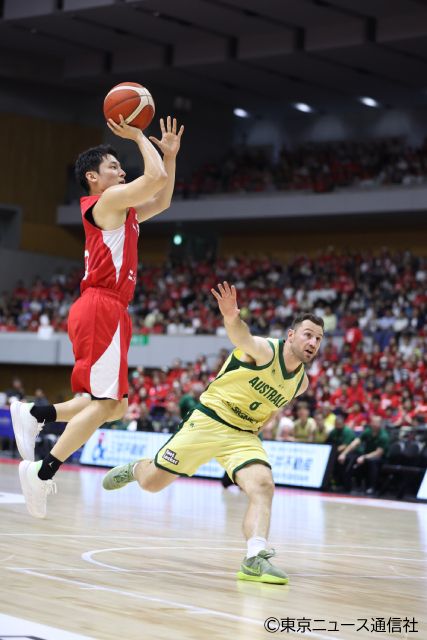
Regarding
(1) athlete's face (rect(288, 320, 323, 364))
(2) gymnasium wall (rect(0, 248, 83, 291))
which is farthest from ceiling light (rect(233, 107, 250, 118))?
(1) athlete's face (rect(288, 320, 323, 364))

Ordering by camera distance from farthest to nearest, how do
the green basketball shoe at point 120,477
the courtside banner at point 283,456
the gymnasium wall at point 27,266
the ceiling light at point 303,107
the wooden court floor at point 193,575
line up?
the ceiling light at point 303,107 < the gymnasium wall at point 27,266 < the courtside banner at point 283,456 < the green basketball shoe at point 120,477 < the wooden court floor at point 193,575

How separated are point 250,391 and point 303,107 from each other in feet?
113

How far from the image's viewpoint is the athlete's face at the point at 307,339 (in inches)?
277

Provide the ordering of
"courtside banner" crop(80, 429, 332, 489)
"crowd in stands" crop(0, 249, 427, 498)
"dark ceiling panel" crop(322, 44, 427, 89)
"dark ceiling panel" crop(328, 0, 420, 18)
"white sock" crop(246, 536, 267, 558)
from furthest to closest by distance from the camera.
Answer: "dark ceiling panel" crop(322, 44, 427, 89) < "dark ceiling panel" crop(328, 0, 420, 18) < "crowd in stands" crop(0, 249, 427, 498) < "courtside banner" crop(80, 429, 332, 489) < "white sock" crop(246, 536, 267, 558)

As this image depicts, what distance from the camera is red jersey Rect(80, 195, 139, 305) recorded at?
7.14 m

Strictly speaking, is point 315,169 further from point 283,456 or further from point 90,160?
point 90,160

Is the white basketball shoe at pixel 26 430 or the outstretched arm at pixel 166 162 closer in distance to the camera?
the outstretched arm at pixel 166 162

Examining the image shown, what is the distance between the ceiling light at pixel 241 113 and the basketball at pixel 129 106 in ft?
117

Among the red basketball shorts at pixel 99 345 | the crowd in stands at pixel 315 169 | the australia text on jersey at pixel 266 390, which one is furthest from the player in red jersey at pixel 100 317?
the crowd in stands at pixel 315 169

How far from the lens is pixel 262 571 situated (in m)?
6.82

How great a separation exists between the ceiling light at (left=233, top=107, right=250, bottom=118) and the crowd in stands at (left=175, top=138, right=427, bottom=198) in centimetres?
151

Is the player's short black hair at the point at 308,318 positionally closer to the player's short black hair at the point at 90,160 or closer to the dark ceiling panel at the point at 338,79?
the player's short black hair at the point at 90,160

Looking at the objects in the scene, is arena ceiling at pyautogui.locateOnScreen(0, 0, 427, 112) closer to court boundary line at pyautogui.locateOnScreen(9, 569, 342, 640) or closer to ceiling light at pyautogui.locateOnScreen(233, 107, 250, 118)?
ceiling light at pyautogui.locateOnScreen(233, 107, 250, 118)

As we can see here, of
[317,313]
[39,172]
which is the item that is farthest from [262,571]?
[39,172]
